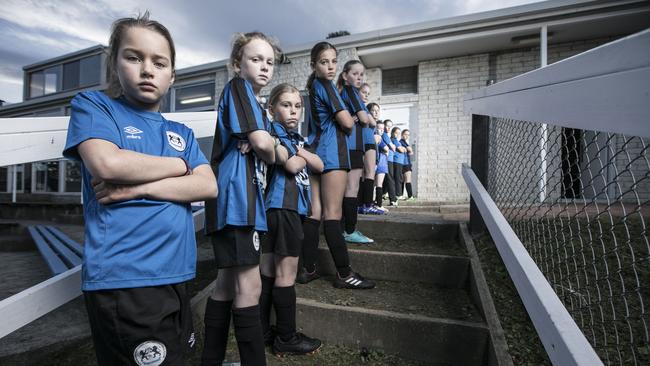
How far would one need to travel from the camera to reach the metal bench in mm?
4275

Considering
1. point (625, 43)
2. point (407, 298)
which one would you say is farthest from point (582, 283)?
point (625, 43)

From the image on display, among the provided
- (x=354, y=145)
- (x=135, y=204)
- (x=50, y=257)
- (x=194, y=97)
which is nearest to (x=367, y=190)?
(x=354, y=145)

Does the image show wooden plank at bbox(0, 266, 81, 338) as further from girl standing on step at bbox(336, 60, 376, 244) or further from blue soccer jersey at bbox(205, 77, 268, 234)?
girl standing on step at bbox(336, 60, 376, 244)

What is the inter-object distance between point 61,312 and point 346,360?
1.89 metres

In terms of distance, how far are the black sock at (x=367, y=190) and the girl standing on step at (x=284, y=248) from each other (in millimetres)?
1789

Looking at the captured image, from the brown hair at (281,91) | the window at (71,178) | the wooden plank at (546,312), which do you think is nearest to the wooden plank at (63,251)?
the brown hair at (281,91)

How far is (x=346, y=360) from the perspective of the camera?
1.84m

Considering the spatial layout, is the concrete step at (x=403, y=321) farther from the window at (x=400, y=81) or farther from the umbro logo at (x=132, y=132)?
the window at (x=400, y=81)

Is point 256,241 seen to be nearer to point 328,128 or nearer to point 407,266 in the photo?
point 328,128

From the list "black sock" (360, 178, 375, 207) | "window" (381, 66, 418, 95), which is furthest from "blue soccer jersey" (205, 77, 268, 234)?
"window" (381, 66, 418, 95)

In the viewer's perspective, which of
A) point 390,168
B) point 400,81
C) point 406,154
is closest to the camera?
point 390,168

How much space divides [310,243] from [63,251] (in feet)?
15.1

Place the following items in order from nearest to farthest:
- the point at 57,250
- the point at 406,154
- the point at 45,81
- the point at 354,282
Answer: the point at 354,282, the point at 57,250, the point at 406,154, the point at 45,81

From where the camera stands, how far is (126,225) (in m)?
1.00
